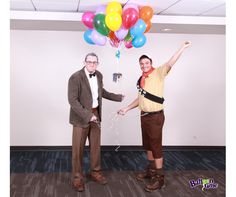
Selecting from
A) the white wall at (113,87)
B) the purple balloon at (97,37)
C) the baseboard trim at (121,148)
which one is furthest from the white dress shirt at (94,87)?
the baseboard trim at (121,148)

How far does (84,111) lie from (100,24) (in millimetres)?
1033

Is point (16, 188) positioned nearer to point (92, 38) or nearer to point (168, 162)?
point (92, 38)

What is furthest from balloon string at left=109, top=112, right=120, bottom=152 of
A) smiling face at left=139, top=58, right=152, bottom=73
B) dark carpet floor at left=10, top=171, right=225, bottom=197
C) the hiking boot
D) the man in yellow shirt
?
smiling face at left=139, top=58, right=152, bottom=73

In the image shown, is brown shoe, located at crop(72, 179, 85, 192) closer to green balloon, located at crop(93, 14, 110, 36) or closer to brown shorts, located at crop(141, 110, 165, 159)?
brown shorts, located at crop(141, 110, 165, 159)

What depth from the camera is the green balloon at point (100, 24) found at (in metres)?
3.93

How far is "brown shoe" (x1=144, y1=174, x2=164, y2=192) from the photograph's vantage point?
13.0 ft

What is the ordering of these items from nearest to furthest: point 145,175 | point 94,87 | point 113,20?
point 113,20 → point 94,87 → point 145,175

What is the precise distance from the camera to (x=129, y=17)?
12.6 ft

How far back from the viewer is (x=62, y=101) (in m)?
6.12

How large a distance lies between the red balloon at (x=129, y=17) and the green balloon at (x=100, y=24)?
8.9 inches

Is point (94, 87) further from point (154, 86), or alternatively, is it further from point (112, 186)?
point (112, 186)

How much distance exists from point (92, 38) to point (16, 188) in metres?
2.01

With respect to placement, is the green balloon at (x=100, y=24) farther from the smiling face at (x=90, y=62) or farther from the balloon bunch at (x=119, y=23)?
the smiling face at (x=90, y=62)

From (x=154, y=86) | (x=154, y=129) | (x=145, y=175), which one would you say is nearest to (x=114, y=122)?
(x=145, y=175)
